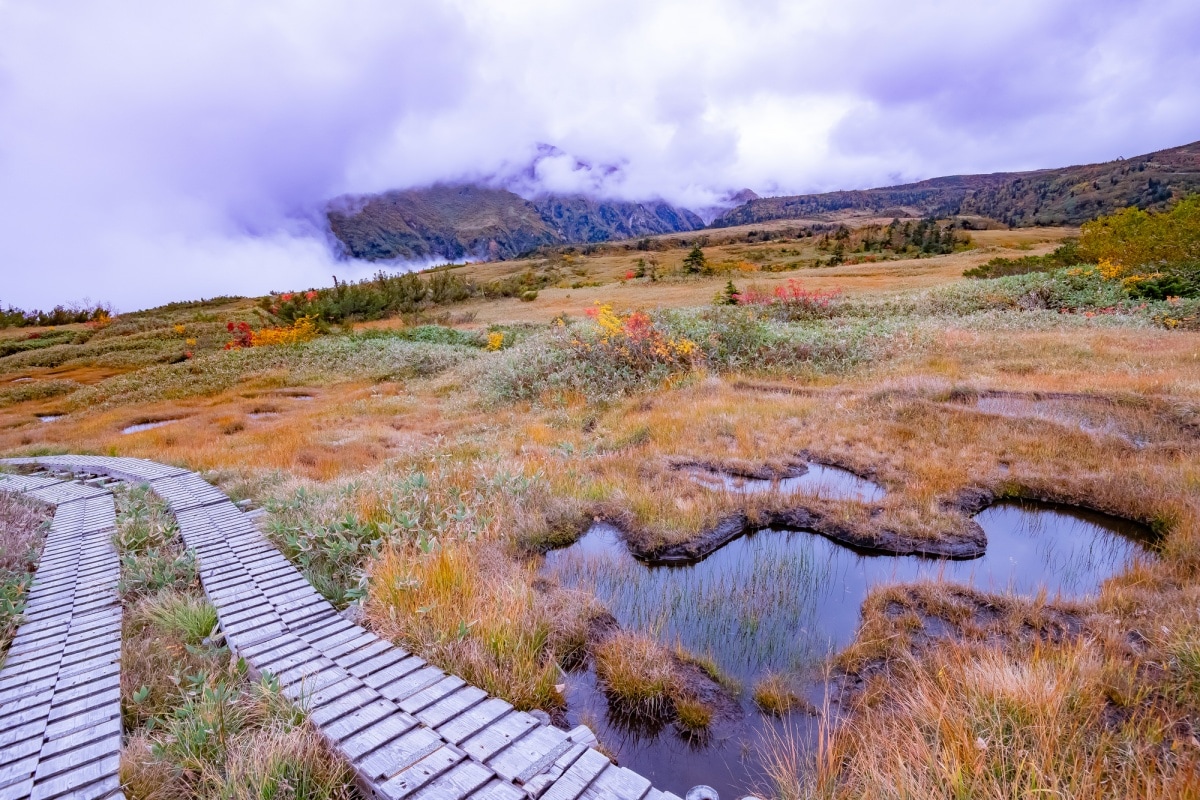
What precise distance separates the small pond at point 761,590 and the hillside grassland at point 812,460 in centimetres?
24

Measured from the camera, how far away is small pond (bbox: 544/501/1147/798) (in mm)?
3436

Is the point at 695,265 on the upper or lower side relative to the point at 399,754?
upper

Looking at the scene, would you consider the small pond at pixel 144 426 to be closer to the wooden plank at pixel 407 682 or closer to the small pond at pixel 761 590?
the small pond at pixel 761 590

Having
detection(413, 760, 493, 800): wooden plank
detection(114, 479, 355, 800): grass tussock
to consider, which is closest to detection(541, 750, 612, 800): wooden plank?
detection(413, 760, 493, 800): wooden plank

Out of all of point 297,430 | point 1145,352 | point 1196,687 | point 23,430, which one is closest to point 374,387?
point 297,430

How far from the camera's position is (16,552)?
18.1 ft

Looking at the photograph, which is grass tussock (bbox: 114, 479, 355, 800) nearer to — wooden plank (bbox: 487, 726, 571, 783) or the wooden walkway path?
the wooden walkway path

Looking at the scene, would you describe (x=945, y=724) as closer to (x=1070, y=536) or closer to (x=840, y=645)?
(x=840, y=645)

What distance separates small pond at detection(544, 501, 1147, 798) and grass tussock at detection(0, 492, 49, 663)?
13.6 ft

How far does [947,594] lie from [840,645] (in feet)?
3.89

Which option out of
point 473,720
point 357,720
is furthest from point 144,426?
point 473,720

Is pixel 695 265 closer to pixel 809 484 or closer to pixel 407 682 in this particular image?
pixel 809 484

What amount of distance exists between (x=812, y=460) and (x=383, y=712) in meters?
6.79

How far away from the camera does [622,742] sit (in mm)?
3461
